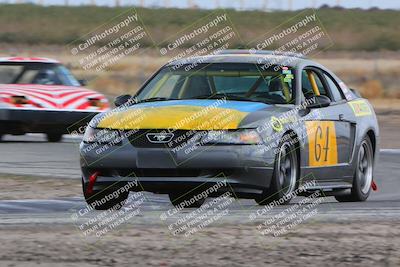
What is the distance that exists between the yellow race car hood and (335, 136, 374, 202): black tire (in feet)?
5.67

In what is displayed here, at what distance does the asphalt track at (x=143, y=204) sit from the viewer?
412 inches

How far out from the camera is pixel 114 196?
38.0ft

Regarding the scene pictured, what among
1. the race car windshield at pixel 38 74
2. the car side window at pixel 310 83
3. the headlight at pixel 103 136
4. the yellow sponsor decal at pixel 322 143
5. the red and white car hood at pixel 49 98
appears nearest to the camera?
the headlight at pixel 103 136

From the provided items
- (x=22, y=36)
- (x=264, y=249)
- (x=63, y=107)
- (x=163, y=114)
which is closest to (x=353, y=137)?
(x=163, y=114)

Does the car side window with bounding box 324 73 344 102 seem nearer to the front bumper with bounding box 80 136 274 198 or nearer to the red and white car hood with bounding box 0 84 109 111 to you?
the front bumper with bounding box 80 136 274 198

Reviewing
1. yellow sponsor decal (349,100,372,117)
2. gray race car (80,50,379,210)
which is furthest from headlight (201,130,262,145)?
yellow sponsor decal (349,100,372,117)

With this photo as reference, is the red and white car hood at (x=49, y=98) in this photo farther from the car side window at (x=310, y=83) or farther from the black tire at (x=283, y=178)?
the black tire at (x=283, y=178)

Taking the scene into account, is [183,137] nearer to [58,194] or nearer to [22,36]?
[58,194]

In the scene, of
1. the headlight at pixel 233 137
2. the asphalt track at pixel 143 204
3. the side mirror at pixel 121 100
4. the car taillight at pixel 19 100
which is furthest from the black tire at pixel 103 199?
the car taillight at pixel 19 100

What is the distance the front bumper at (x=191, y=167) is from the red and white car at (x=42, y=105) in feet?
33.3

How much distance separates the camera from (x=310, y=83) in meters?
12.9

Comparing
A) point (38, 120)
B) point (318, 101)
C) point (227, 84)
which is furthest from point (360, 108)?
point (38, 120)

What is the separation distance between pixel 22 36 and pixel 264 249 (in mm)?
81326

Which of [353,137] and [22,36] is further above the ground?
[353,137]
